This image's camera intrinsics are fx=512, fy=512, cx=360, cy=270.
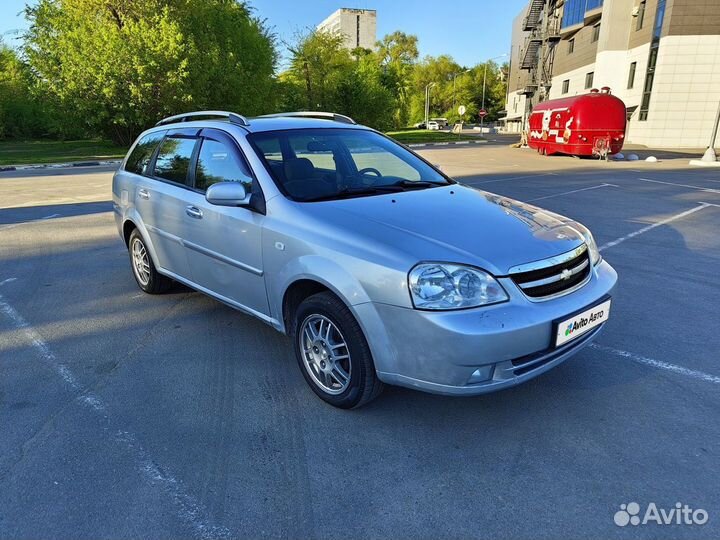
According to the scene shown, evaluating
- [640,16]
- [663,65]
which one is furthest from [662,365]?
[640,16]

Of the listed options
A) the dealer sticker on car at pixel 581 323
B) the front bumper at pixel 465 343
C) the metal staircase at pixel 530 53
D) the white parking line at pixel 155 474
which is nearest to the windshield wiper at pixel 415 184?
the front bumper at pixel 465 343

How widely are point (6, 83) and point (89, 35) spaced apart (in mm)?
22105

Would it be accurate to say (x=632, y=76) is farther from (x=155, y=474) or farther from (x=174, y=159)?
(x=155, y=474)

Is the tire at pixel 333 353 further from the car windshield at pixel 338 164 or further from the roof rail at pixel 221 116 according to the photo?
the roof rail at pixel 221 116

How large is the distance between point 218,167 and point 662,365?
361cm

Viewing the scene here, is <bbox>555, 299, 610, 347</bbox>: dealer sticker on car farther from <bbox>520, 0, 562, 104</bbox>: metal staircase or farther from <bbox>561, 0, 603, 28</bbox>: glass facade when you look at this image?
<bbox>520, 0, 562, 104</bbox>: metal staircase

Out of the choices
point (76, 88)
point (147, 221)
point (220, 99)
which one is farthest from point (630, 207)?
point (76, 88)

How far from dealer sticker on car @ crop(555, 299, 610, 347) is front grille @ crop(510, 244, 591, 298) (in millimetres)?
171

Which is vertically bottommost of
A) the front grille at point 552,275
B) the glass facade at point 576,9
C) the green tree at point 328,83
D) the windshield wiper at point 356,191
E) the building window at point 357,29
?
the front grille at point 552,275

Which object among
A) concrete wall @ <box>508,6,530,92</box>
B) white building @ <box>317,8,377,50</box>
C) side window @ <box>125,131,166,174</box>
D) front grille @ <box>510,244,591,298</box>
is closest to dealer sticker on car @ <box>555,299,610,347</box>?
front grille @ <box>510,244,591,298</box>

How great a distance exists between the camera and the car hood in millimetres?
2771

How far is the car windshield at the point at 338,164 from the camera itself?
11.7ft

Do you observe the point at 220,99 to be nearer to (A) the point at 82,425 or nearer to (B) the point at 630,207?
(B) the point at 630,207

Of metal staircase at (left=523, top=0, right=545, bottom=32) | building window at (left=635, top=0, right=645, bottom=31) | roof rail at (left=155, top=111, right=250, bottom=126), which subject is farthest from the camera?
metal staircase at (left=523, top=0, right=545, bottom=32)
